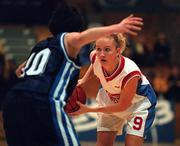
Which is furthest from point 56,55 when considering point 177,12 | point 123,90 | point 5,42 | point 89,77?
point 177,12

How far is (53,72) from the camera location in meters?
3.66

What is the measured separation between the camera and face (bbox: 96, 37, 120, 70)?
15.1 ft

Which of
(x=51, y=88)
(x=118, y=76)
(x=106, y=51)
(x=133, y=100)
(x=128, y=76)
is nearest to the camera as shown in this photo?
(x=51, y=88)

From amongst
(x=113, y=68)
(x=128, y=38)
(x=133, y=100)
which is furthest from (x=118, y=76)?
(x=128, y=38)

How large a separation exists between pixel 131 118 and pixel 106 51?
0.78 metres

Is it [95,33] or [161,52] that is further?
[161,52]

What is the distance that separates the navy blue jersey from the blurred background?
8323 mm

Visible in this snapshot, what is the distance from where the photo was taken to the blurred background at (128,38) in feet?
42.0

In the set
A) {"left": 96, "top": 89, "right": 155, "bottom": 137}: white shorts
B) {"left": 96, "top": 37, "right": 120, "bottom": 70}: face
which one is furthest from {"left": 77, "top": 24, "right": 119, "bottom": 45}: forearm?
{"left": 96, "top": 89, "right": 155, "bottom": 137}: white shorts

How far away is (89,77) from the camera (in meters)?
5.22

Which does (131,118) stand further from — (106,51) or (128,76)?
(106,51)

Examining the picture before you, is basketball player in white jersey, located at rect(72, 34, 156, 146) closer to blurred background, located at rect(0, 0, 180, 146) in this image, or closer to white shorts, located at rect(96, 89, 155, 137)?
white shorts, located at rect(96, 89, 155, 137)

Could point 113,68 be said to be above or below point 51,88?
below

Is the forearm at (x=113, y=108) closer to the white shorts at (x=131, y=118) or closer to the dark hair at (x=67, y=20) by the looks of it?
the white shorts at (x=131, y=118)
